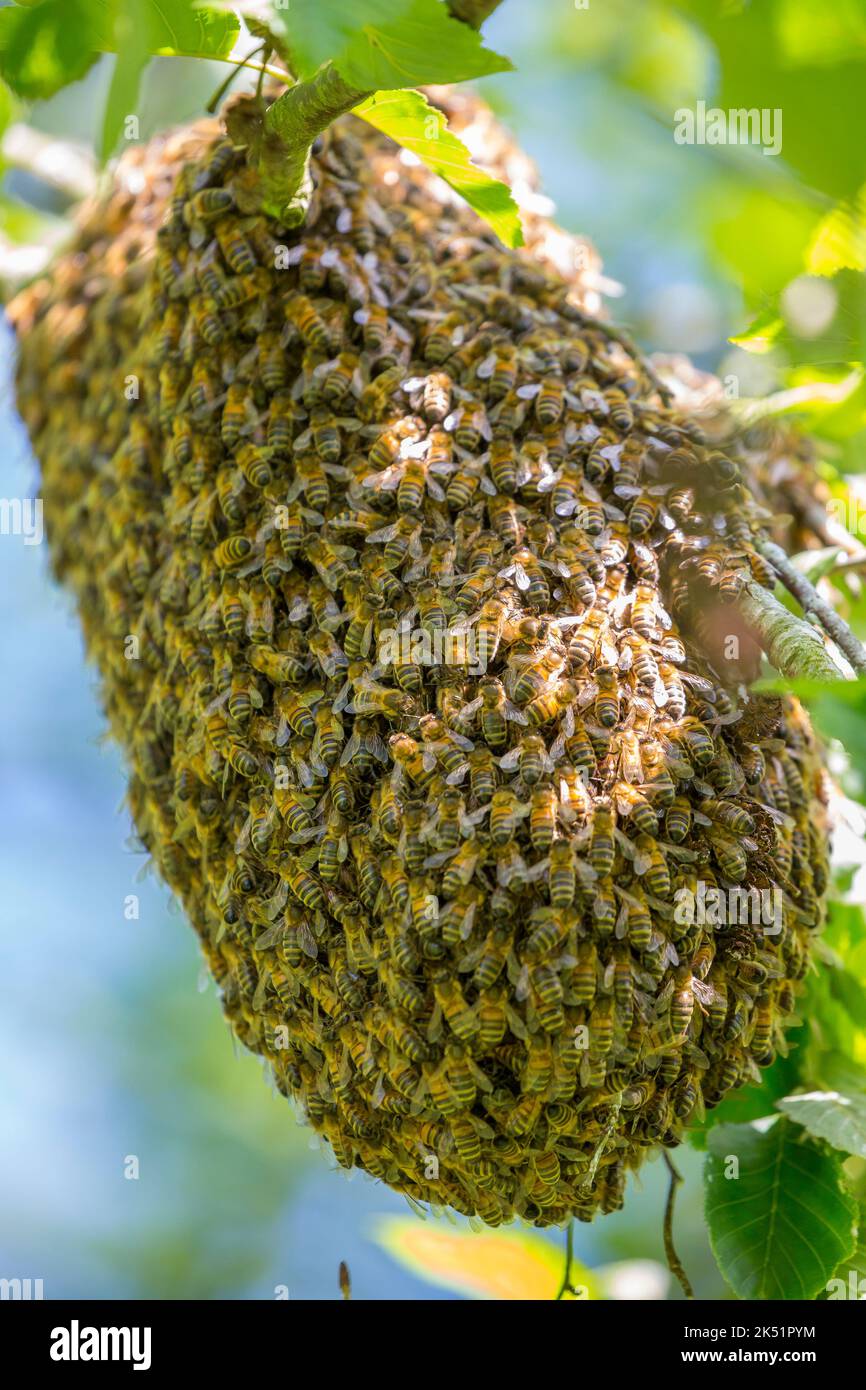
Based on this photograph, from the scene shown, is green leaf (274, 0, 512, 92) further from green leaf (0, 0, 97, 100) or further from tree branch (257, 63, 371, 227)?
green leaf (0, 0, 97, 100)

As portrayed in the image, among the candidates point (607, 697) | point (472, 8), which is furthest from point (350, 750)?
point (472, 8)

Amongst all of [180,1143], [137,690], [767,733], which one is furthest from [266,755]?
[180,1143]

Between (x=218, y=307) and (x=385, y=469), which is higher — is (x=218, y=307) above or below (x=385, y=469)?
above

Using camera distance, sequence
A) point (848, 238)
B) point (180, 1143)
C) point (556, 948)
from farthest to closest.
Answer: point (180, 1143)
point (556, 948)
point (848, 238)

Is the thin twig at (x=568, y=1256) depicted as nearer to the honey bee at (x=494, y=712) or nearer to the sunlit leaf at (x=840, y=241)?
the honey bee at (x=494, y=712)

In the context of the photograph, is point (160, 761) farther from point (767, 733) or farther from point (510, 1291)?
point (510, 1291)

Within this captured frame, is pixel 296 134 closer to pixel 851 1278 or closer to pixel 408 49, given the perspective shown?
pixel 408 49

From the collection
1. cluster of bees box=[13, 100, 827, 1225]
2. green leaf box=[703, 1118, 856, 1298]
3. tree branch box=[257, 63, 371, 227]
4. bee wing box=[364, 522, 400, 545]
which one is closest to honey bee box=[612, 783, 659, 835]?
cluster of bees box=[13, 100, 827, 1225]
